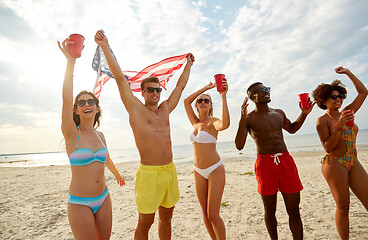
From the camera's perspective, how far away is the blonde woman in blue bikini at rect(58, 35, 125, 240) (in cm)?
247

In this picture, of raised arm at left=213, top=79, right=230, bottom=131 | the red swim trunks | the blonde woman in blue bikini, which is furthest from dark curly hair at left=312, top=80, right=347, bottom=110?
the blonde woman in blue bikini

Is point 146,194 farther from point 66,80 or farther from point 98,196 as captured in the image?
point 66,80

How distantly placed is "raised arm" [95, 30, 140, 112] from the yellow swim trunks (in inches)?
40.4

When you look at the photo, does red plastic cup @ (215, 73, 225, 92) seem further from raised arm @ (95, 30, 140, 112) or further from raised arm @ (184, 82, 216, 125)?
raised arm @ (95, 30, 140, 112)

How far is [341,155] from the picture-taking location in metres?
3.54

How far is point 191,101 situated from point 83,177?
268cm

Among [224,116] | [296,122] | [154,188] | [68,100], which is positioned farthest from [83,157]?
[296,122]

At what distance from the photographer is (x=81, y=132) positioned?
113 inches

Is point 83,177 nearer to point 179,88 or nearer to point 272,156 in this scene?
point 179,88

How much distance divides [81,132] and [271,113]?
3238mm

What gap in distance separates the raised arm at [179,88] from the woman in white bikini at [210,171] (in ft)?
2.48

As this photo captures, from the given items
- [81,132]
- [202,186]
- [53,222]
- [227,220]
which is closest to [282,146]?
[202,186]

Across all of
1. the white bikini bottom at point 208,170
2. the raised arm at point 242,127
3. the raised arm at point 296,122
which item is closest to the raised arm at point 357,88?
the raised arm at point 296,122

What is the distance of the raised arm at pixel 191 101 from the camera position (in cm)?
449
